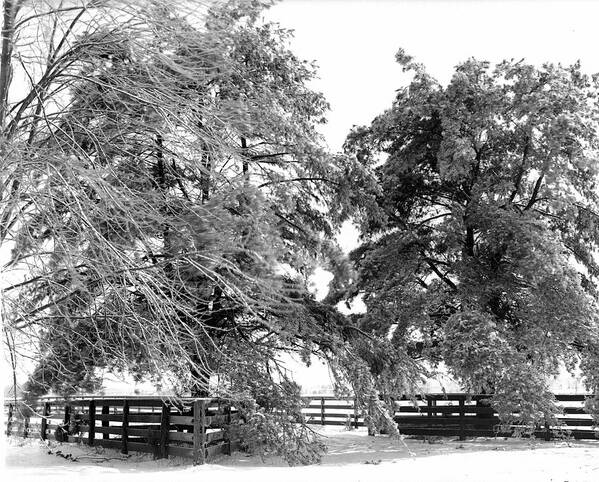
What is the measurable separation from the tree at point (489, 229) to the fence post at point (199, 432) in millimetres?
4494

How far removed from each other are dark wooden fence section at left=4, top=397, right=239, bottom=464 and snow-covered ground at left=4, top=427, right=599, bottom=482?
0.75 ft

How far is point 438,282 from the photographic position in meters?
16.5

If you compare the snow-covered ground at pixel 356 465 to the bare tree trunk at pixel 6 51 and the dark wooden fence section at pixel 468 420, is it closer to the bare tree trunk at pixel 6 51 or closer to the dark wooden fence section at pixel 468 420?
the dark wooden fence section at pixel 468 420

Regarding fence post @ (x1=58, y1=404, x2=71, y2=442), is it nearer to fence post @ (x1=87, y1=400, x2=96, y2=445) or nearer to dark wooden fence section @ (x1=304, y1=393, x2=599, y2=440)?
fence post @ (x1=87, y1=400, x2=96, y2=445)

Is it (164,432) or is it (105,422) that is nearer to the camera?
(164,432)

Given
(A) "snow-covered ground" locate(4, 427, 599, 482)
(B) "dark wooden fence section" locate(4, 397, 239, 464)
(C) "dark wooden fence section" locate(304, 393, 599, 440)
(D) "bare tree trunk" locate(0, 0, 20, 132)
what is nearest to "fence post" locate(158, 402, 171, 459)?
(B) "dark wooden fence section" locate(4, 397, 239, 464)

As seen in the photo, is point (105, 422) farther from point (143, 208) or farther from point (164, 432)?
point (143, 208)

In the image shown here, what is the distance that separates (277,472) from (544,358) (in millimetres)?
6855

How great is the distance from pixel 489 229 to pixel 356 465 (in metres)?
6.17

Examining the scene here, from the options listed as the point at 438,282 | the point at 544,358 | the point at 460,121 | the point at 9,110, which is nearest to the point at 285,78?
the point at 460,121

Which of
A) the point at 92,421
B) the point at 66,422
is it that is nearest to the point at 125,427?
the point at 92,421

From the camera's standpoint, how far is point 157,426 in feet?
40.1

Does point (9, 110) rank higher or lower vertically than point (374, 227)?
lower

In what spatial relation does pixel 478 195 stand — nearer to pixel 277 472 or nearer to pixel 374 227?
pixel 374 227
